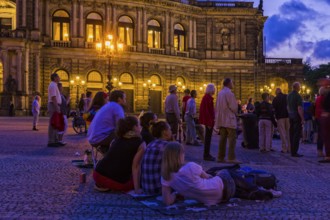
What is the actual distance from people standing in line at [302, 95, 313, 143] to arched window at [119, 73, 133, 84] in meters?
30.7

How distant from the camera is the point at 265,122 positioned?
1494cm

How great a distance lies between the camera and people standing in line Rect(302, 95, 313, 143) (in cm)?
1869

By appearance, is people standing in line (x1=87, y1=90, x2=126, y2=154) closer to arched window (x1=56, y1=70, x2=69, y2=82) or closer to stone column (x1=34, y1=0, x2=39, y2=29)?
stone column (x1=34, y1=0, x2=39, y2=29)

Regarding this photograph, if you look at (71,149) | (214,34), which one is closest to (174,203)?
(71,149)

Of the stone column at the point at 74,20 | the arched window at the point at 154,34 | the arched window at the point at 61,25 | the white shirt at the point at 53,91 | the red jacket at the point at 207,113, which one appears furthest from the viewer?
the arched window at the point at 154,34

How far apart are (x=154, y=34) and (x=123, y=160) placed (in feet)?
148

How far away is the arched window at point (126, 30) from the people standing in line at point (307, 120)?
105 feet

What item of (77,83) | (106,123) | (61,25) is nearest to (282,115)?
(106,123)

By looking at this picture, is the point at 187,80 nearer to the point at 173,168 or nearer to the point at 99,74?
the point at 99,74

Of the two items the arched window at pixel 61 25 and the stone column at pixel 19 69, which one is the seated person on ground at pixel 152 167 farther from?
the arched window at pixel 61 25

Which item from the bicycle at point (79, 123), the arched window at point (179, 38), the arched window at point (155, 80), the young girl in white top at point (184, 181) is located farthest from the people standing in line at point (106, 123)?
the arched window at point (179, 38)

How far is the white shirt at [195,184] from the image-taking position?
21.4 feet

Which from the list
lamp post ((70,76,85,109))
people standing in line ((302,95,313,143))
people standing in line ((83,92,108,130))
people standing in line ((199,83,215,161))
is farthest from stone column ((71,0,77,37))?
people standing in line ((83,92,108,130))

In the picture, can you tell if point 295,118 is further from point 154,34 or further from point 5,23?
point 5,23
